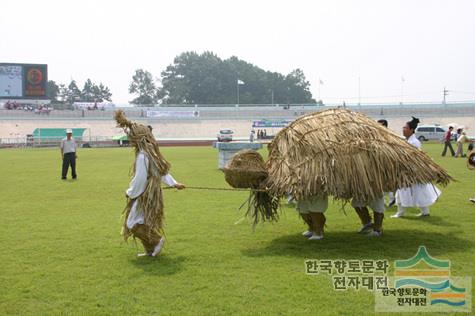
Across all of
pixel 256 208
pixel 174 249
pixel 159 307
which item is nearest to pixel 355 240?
pixel 256 208

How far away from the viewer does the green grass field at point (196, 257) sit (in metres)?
4.84

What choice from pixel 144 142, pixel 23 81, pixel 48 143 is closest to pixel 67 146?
pixel 144 142

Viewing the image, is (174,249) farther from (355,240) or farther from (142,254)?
(355,240)

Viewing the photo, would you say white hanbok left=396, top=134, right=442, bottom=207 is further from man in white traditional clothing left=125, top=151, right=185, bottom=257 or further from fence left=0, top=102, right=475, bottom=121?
fence left=0, top=102, right=475, bottom=121

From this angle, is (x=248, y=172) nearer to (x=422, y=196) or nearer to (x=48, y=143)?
(x=422, y=196)

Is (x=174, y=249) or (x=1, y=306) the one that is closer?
(x=1, y=306)

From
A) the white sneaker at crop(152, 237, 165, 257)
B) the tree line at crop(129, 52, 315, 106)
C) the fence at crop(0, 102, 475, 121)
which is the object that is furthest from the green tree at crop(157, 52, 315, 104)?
the white sneaker at crop(152, 237, 165, 257)

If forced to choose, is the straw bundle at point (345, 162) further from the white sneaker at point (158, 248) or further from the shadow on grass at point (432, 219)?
the white sneaker at point (158, 248)

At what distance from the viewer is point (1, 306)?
190 inches

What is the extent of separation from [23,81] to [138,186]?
5310 cm

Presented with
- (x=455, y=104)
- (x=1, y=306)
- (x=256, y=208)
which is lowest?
(x=1, y=306)

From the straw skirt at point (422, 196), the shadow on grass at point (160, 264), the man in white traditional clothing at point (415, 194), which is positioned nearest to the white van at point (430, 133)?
the man in white traditional clothing at point (415, 194)

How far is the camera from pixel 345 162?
661 centimetres

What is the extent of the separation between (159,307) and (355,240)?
11.8 ft
